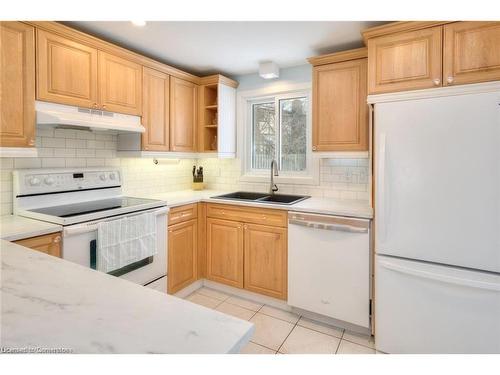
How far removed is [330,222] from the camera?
229 cm

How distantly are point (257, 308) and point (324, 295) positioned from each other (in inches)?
26.3

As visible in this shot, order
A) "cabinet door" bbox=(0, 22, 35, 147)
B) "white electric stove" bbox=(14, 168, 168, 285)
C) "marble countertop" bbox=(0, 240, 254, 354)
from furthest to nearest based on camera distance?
1. "white electric stove" bbox=(14, 168, 168, 285)
2. "cabinet door" bbox=(0, 22, 35, 147)
3. "marble countertop" bbox=(0, 240, 254, 354)

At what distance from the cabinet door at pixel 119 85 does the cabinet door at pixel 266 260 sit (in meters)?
1.53

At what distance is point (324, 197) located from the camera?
3.00 meters

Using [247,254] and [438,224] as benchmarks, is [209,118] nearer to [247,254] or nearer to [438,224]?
[247,254]

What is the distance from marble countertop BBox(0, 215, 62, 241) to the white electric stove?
2.0 inches

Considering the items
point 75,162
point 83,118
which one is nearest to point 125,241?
point 75,162

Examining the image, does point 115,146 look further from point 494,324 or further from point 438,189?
point 494,324

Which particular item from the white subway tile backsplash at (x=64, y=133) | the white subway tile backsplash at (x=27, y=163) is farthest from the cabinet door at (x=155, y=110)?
the white subway tile backsplash at (x=27, y=163)

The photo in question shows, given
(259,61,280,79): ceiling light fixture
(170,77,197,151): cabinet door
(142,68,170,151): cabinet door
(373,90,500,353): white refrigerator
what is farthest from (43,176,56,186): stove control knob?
(373,90,500,353): white refrigerator

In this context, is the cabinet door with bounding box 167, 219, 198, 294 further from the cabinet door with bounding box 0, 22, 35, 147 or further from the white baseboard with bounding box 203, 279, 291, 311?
the cabinet door with bounding box 0, 22, 35, 147

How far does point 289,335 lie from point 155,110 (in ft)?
7.69

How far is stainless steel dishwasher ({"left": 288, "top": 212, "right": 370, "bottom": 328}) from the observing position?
2.19 m

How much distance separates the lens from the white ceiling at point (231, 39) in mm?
2220
